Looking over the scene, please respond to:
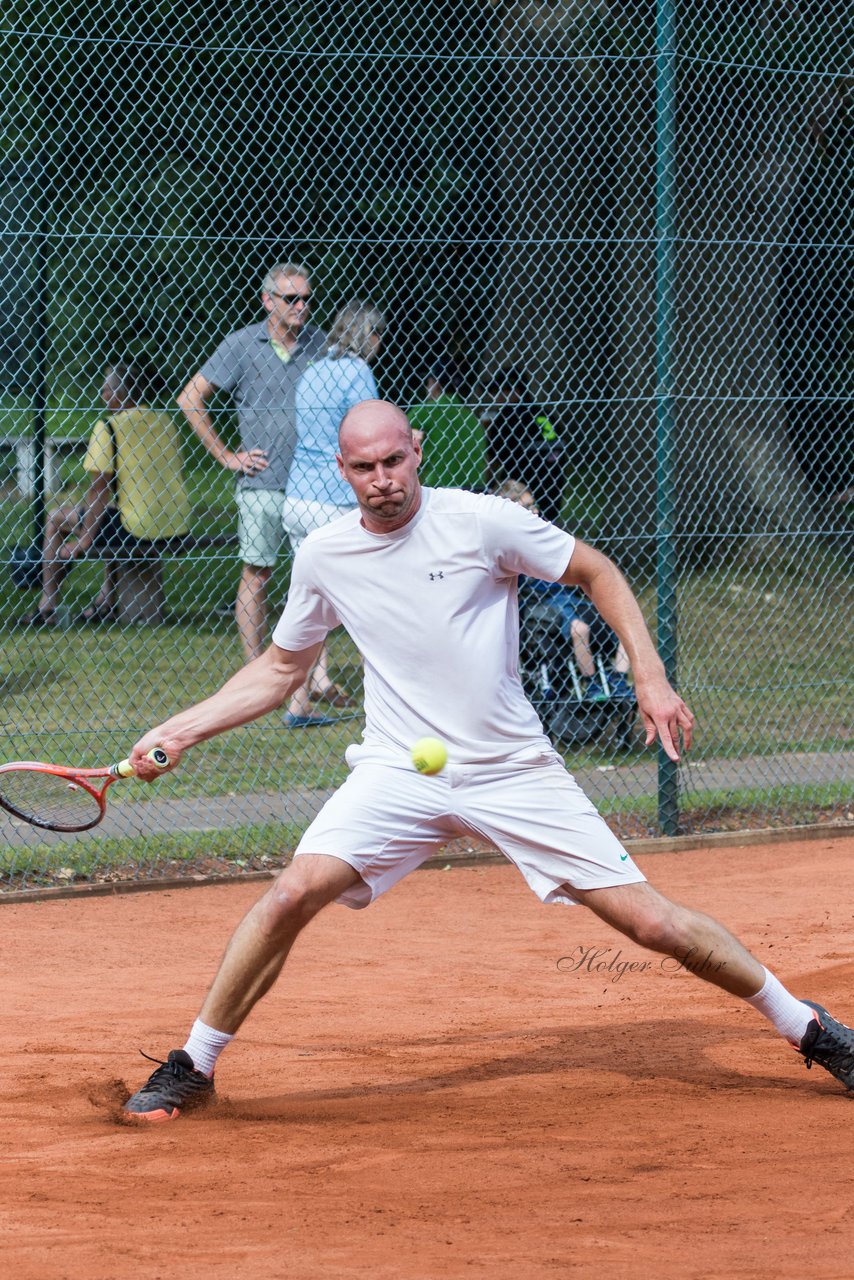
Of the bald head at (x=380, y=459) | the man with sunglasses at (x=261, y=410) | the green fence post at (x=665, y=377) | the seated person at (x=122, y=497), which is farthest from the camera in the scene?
the seated person at (x=122, y=497)

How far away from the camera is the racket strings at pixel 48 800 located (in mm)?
5289

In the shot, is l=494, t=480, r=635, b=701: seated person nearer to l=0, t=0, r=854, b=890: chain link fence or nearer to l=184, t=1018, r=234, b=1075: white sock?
l=0, t=0, r=854, b=890: chain link fence

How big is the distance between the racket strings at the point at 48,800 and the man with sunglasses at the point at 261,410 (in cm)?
295

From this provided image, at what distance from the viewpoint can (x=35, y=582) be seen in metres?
11.2

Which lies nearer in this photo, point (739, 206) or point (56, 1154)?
point (56, 1154)

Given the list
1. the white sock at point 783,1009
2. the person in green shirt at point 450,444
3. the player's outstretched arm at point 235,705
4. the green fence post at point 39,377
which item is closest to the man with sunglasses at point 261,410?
the person in green shirt at point 450,444

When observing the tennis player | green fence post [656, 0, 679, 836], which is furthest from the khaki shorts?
the tennis player

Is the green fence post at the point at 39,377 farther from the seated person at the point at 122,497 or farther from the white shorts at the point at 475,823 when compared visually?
the white shorts at the point at 475,823

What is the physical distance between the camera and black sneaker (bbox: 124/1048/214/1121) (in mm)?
4578

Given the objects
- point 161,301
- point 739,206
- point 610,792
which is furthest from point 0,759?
point 739,206

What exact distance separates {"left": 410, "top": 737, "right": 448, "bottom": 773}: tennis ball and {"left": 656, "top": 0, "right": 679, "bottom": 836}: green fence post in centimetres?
360

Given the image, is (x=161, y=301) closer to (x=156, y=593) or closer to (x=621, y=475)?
(x=156, y=593)

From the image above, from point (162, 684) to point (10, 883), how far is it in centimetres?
336

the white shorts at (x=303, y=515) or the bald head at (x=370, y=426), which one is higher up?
the bald head at (x=370, y=426)
